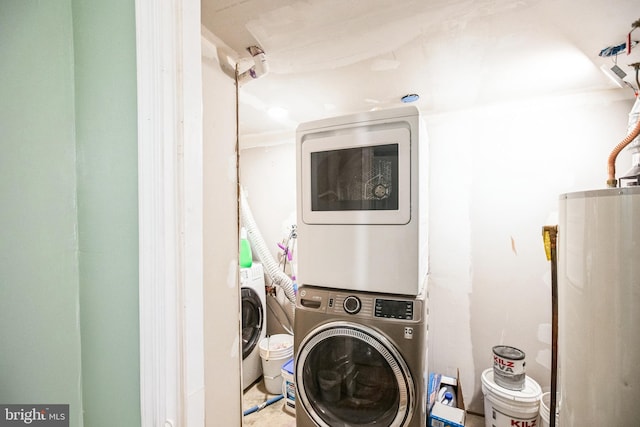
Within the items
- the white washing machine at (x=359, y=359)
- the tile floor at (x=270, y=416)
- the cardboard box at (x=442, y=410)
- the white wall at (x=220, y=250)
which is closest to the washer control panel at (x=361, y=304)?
the white washing machine at (x=359, y=359)

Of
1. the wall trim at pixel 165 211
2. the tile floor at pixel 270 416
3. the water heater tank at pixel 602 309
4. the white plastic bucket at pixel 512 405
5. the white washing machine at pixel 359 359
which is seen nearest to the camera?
the wall trim at pixel 165 211

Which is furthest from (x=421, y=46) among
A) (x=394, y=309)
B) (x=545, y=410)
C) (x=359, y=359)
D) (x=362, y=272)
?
(x=545, y=410)

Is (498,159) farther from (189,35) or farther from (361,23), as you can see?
(189,35)

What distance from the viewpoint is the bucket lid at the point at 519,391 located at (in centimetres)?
166

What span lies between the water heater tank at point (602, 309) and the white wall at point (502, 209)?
955 mm

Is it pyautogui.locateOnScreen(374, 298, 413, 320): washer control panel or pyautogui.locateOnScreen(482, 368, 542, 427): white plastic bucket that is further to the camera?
pyautogui.locateOnScreen(482, 368, 542, 427): white plastic bucket

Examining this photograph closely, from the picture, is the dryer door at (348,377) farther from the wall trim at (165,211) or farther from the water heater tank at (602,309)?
the wall trim at (165,211)

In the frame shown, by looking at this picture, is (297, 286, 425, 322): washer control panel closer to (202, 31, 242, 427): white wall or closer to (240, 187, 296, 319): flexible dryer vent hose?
(202, 31, 242, 427): white wall

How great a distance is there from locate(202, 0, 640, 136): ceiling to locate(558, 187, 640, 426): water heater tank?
72cm

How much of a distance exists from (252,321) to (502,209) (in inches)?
86.4

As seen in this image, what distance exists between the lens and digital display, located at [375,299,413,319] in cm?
137

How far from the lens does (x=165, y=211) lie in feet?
1.95

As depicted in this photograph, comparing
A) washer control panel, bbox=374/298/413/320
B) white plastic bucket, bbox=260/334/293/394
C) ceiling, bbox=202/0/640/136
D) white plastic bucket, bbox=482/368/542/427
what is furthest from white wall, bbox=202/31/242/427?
white plastic bucket, bbox=482/368/542/427

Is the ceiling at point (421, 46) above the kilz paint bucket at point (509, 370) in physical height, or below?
above
